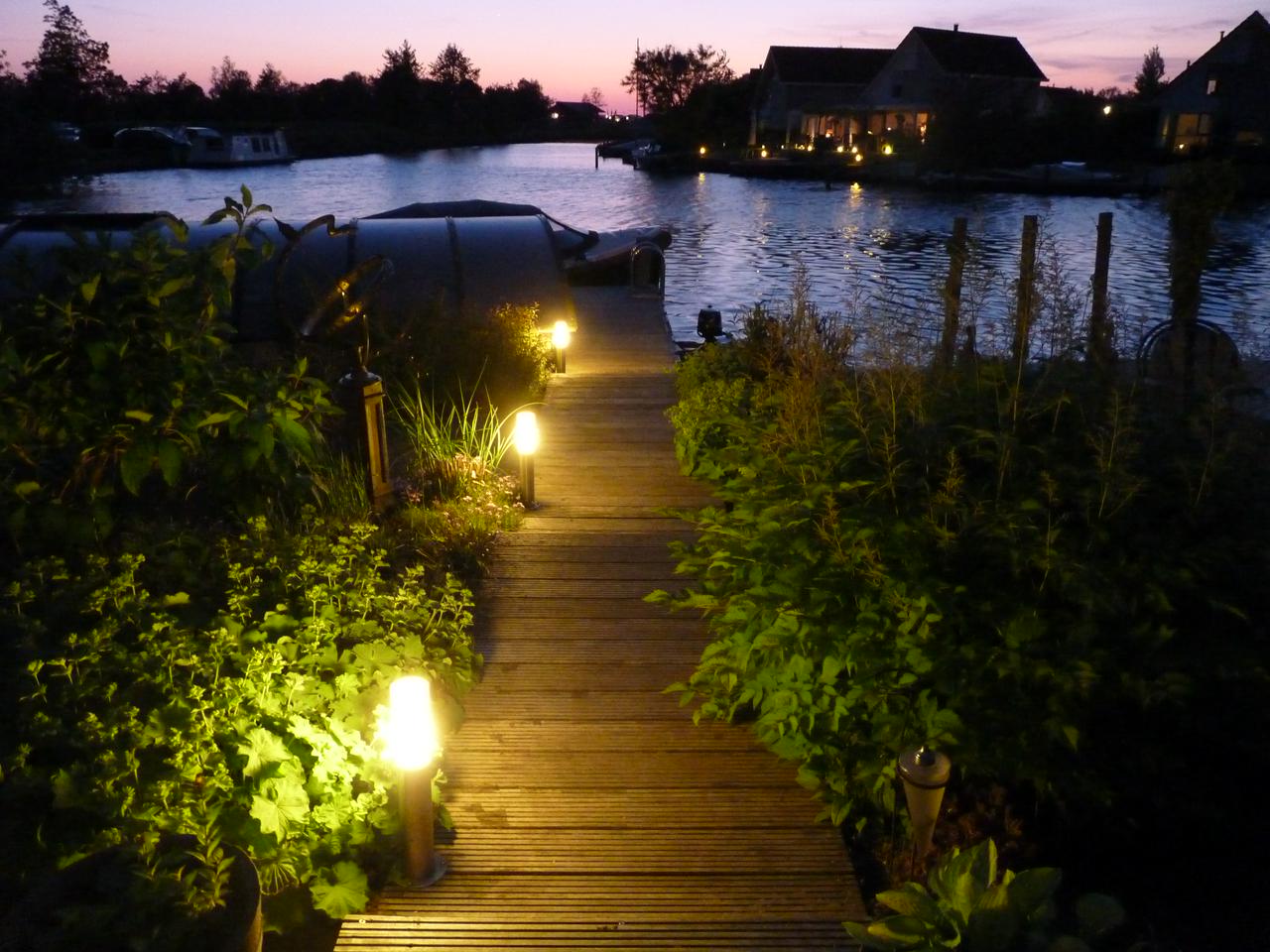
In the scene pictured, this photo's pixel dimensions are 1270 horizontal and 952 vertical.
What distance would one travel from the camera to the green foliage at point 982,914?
1988 millimetres

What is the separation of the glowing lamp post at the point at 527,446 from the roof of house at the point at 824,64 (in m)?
62.7

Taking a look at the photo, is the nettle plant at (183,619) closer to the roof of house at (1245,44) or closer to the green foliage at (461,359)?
the green foliage at (461,359)

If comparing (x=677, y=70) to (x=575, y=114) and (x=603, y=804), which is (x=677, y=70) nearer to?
(x=575, y=114)

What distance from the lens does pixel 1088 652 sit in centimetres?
288

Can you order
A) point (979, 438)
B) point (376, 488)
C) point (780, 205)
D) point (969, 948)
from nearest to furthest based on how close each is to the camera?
point (969, 948) < point (979, 438) < point (376, 488) < point (780, 205)

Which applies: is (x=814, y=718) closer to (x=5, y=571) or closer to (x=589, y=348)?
(x=5, y=571)

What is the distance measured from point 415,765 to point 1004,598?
6.03 feet

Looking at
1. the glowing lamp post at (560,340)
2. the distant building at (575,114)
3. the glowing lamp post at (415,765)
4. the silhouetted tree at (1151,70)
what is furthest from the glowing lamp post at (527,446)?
the distant building at (575,114)

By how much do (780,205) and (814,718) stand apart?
42818mm

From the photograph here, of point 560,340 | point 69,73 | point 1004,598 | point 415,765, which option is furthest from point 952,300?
point 69,73

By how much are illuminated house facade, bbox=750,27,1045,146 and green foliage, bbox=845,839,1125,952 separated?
51783mm

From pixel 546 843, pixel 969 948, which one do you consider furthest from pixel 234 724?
pixel 969 948

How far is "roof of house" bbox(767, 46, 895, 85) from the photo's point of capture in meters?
63.0

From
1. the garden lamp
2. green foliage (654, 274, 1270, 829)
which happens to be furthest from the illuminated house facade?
the garden lamp
